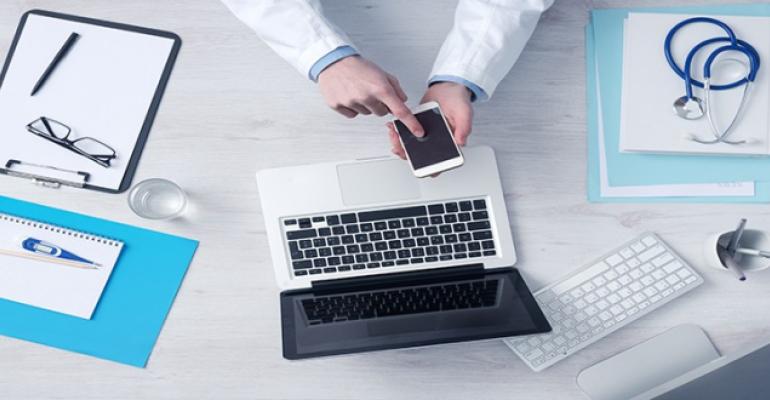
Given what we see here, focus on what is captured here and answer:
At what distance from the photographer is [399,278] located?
3.53ft

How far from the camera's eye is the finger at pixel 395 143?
41.0 inches

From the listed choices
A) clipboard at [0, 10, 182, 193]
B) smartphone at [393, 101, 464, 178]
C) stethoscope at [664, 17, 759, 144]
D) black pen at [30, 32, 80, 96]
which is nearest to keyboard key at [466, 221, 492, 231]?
smartphone at [393, 101, 464, 178]

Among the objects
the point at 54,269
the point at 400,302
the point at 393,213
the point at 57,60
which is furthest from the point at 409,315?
the point at 57,60

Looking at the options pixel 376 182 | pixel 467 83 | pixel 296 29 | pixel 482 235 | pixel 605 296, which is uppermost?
pixel 296 29

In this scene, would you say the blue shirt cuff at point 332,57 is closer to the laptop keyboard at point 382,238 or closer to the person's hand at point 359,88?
the person's hand at point 359,88

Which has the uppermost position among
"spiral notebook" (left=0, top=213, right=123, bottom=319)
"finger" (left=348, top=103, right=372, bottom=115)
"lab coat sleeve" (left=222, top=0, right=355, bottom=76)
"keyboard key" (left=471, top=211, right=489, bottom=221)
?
"lab coat sleeve" (left=222, top=0, right=355, bottom=76)

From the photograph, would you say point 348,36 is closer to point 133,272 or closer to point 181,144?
point 181,144

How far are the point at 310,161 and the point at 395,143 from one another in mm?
149

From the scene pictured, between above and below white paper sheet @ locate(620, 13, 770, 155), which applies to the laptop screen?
below

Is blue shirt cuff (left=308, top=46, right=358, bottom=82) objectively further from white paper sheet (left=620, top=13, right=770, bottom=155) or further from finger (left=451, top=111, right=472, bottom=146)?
white paper sheet (left=620, top=13, right=770, bottom=155)

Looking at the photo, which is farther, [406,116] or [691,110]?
[691,110]

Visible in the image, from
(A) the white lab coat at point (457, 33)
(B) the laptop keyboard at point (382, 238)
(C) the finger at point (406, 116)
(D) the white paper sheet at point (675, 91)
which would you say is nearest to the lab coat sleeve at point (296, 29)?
(A) the white lab coat at point (457, 33)

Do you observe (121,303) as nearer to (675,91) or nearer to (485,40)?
(485,40)

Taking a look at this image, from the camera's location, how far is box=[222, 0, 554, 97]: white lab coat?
1083mm
